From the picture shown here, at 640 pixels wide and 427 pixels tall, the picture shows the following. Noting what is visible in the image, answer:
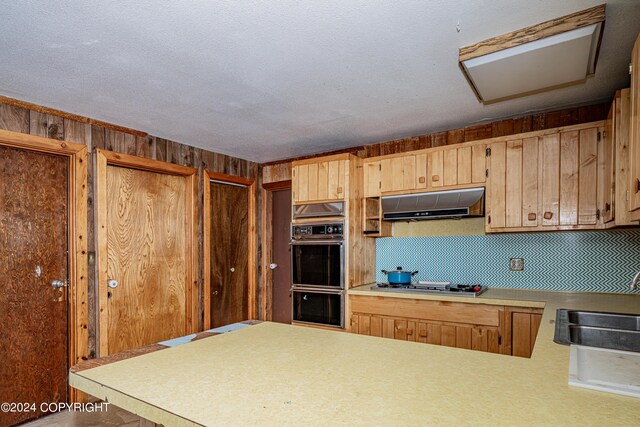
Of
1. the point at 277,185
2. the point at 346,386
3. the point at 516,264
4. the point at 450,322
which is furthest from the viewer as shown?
the point at 277,185

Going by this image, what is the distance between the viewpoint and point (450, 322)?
2.99 m

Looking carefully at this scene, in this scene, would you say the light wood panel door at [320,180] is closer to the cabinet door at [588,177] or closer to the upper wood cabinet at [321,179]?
the upper wood cabinet at [321,179]

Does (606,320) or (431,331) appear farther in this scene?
(431,331)

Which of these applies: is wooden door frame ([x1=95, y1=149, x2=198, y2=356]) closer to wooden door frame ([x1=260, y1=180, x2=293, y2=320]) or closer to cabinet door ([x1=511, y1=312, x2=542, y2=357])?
wooden door frame ([x1=260, y1=180, x2=293, y2=320])

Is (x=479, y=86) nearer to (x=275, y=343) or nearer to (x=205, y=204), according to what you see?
(x=275, y=343)

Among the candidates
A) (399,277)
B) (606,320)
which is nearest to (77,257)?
(399,277)

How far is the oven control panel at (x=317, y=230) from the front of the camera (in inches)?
143

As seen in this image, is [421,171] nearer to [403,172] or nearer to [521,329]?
[403,172]

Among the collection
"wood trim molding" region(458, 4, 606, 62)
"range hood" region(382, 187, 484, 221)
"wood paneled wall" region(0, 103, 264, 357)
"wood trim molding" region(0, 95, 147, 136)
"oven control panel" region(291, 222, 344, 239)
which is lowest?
"oven control panel" region(291, 222, 344, 239)

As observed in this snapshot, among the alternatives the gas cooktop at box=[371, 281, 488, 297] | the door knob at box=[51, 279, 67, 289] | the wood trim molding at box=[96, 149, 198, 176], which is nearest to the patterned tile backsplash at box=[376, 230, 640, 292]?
the gas cooktop at box=[371, 281, 488, 297]

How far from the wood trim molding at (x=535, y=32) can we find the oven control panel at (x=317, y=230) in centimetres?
197

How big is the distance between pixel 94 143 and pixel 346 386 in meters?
3.10

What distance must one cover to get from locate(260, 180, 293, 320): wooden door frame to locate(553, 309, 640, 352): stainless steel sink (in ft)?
11.3

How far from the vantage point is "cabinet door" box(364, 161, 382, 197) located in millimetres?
3682
